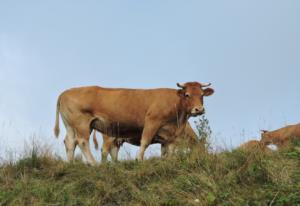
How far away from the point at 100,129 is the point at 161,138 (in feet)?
5.45

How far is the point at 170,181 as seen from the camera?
10.4 meters

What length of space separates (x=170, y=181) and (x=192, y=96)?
5721 mm

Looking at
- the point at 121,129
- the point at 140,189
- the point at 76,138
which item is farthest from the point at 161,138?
the point at 140,189

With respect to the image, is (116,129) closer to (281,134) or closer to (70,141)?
(70,141)

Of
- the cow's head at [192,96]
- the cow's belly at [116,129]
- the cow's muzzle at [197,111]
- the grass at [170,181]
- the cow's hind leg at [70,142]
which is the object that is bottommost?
the grass at [170,181]

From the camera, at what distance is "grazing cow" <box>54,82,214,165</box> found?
50.5 feet

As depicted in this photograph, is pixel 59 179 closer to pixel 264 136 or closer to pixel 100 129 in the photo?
pixel 100 129

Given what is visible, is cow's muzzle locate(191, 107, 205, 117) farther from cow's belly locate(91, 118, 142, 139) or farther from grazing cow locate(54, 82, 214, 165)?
cow's belly locate(91, 118, 142, 139)

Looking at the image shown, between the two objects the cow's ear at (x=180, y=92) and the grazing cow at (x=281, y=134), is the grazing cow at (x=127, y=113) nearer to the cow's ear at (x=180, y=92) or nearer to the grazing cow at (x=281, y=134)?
the cow's ear at (x=180, y=92)

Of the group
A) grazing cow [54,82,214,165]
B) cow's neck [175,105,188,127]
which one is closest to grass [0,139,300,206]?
grazing cow [54,82,214,165]

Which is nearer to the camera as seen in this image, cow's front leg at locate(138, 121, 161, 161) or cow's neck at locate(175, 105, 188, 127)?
cow's front leg at locate(138, 121, 161, 161)

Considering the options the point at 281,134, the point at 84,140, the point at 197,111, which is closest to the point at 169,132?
the point at 197,111

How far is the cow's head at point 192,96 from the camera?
50.9ft

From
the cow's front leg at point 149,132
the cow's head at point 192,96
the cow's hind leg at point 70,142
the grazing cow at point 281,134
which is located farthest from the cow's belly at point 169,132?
the grazing cow at point 281,134
